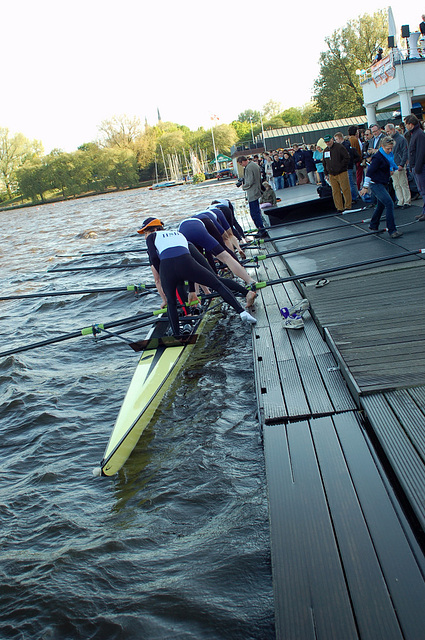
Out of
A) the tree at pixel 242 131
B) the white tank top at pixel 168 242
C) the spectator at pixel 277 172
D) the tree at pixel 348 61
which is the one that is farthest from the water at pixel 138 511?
the tree at pixel 242 131

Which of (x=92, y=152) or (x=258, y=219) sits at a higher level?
(x=92, y=152)

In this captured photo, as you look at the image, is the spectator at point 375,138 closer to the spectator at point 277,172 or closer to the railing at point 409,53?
the spectator at point 277,172

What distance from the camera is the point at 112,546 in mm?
4520

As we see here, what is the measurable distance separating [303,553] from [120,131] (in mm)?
125308

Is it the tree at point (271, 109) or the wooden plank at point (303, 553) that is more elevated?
the tree at point (271, 109)

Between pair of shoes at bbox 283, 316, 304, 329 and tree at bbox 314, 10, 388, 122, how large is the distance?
59.8 meters

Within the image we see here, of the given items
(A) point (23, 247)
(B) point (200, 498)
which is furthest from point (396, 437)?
(A) point (23, 247)

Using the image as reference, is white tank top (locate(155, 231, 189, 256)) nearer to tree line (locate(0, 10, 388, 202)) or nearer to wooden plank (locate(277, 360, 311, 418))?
wooden plank (locate(277, 360, 311, 418))

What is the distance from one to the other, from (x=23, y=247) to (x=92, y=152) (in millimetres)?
83370

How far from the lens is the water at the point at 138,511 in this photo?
376 cm

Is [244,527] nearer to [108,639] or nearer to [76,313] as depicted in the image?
[108,639]

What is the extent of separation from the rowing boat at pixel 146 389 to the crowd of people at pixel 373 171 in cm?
410

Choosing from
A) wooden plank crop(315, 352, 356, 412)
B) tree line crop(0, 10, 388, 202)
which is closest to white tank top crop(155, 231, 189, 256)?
wooden plank crop(315, 352, 356, 412)

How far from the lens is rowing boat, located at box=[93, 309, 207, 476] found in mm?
5469
